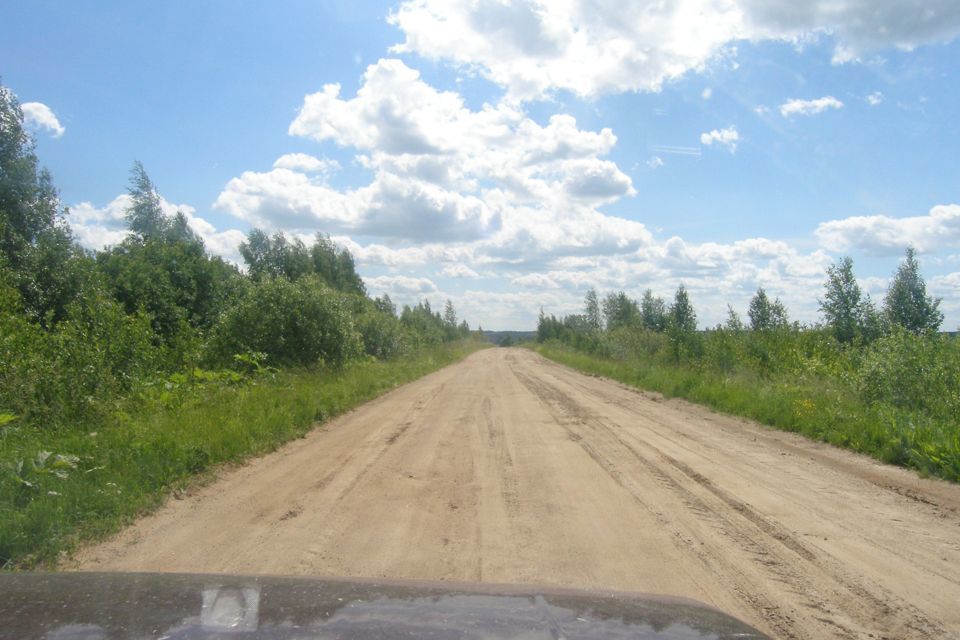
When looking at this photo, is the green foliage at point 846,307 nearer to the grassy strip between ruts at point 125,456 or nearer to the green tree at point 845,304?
the green tree at point 845,304

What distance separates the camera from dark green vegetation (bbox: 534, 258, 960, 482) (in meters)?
10.7

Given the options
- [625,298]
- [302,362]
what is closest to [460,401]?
[302,362]

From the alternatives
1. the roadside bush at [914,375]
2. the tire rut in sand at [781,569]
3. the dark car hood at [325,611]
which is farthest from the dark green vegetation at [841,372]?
the dark car hood at [325,611]

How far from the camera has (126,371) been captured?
44.3ft

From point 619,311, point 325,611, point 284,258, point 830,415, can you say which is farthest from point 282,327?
point 619,311

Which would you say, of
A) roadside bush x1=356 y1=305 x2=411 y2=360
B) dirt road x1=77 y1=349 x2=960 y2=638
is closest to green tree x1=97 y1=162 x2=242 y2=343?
roadside bush x1=356 y1=305 x2=411 y2=360

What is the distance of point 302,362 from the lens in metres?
21.6

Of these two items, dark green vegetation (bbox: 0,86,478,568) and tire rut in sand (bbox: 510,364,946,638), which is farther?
dark green vegetation (bbox: 0,86,478,568)

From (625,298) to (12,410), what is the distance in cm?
6214

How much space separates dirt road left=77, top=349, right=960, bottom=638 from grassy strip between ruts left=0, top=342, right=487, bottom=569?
0.38m

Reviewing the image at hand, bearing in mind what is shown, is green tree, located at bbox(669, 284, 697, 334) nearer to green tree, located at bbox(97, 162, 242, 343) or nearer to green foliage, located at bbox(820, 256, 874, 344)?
green foliage, located at bbox(820, 256, 874, 344)

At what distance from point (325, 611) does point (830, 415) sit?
1205 cm

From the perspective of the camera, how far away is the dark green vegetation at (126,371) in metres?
7.01

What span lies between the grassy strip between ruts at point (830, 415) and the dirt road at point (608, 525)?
493mm
